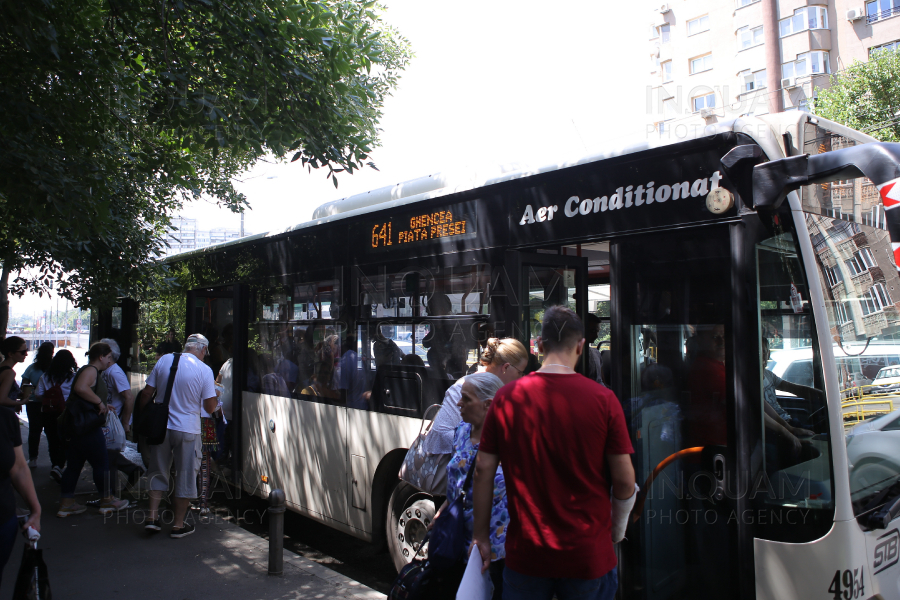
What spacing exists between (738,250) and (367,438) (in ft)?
11.2

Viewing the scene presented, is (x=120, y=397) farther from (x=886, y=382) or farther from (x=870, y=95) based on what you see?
(x=870, y=95)

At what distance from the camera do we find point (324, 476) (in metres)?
5.88

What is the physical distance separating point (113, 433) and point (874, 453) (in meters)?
7.10

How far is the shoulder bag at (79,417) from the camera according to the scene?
6.56 meters

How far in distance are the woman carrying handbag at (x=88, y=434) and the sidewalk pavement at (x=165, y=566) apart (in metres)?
0.19

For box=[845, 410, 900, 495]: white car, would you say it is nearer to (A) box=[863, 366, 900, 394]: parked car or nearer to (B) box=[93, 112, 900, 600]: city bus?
(B) box=[93, 112, 900, 600]: city bus

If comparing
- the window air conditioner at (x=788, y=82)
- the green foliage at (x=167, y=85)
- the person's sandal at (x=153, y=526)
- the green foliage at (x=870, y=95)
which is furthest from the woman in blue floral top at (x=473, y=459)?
the window air conditioner at (x=788, y=82)

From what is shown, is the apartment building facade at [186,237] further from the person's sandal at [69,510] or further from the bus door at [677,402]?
the bus door at [677,402]

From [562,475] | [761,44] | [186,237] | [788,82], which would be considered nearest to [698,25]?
[761,44]

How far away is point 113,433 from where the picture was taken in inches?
278

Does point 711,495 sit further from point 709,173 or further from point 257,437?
point 257,437

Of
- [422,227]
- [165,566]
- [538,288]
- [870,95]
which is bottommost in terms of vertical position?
[165,566]

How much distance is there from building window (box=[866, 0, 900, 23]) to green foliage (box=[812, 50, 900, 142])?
13792 mm

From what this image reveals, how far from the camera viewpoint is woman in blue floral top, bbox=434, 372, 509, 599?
294 centimetres
